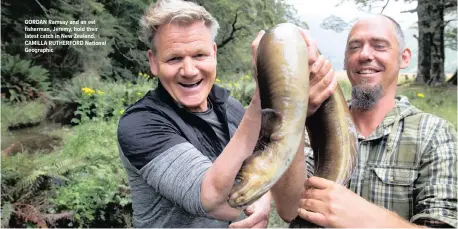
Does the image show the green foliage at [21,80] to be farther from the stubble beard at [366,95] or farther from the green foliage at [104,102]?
the stubble beard at [366,95]

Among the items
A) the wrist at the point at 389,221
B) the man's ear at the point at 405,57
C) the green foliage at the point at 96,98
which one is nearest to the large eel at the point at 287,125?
the wrist at the point at 389,221

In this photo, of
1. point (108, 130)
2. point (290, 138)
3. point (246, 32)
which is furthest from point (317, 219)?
point (246, 32)

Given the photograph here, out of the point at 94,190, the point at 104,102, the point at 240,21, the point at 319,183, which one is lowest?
the point at 94,190

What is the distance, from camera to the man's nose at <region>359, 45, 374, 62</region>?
5.27 ft

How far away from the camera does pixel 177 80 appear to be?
4.69ft

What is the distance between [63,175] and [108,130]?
2.33 meters

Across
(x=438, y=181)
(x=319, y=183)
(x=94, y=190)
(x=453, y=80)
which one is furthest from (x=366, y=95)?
(x=453, y=80)

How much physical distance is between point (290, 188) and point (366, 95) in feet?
2.04

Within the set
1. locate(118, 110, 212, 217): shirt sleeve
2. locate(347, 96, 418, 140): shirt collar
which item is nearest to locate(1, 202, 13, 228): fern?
locate(118, 110, 212, 217): shirt sleeve

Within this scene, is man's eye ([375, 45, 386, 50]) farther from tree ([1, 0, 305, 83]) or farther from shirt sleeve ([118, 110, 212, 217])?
tree ([1, 0, 305, 83])

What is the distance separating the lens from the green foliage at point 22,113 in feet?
27.7

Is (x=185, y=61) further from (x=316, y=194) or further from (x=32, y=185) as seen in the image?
(x=32, y=185)

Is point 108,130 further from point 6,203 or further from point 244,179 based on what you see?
point 244,179

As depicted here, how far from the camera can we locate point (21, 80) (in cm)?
1002
